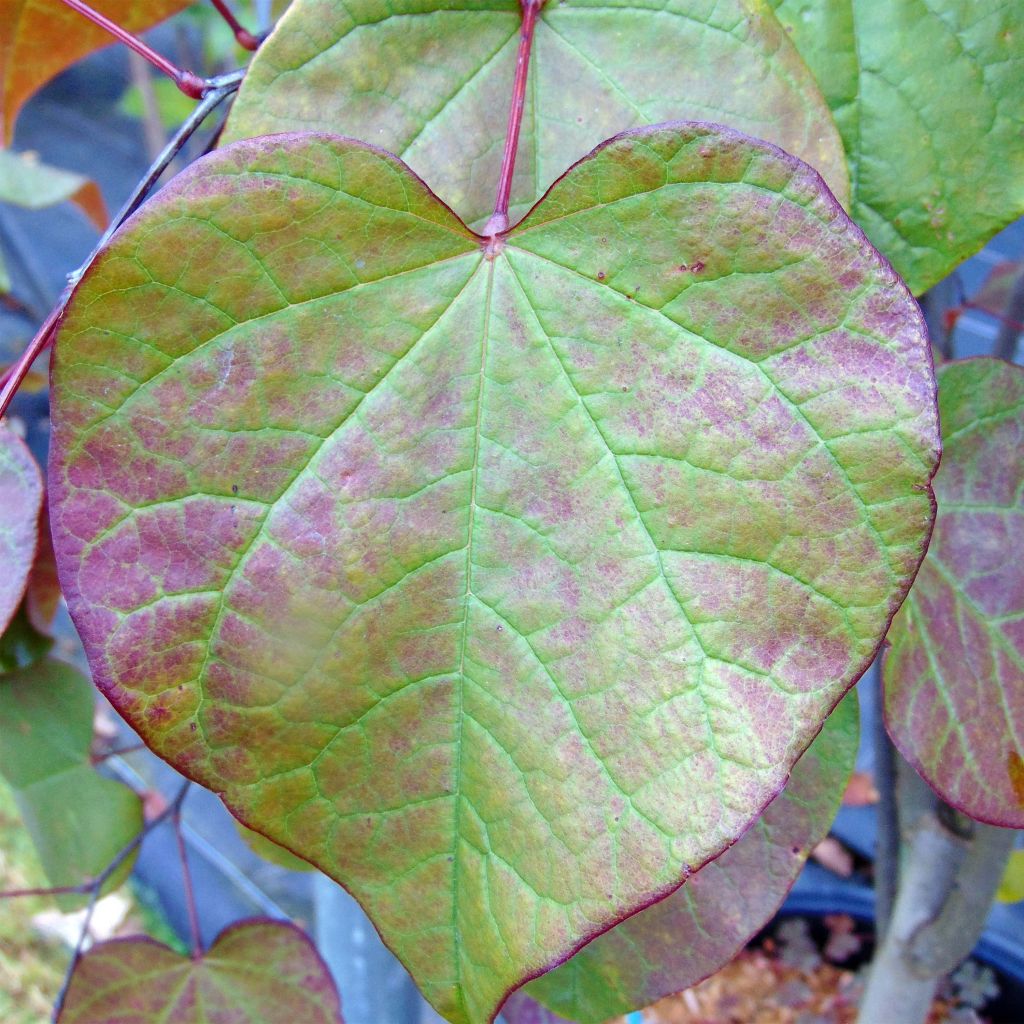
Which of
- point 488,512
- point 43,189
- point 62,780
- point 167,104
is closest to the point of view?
point 488,512

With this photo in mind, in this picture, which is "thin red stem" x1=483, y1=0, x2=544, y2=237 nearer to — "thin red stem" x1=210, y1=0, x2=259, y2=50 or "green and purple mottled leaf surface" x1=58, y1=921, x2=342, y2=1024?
"thin red stem" x1=210, y1=0, x2=259, y2=50

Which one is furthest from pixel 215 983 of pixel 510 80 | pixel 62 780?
pixel 510 80

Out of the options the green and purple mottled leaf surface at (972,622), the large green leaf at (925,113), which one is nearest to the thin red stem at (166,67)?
the large green leaf at (925,113)

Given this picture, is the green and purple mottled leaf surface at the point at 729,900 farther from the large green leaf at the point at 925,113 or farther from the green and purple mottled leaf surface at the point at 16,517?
the green and purple mottled leaf surface at the point at 16,517

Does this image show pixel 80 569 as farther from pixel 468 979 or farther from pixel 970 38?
pixel 970 38

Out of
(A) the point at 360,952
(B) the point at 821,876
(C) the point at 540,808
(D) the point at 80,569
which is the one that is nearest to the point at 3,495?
(D) the point at 80,569

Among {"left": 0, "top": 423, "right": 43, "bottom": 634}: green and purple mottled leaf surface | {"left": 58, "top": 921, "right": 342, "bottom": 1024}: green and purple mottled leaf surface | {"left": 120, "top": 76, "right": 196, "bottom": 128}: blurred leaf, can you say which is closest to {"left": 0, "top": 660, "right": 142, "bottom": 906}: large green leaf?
{"left": 58, "top": 921, "right": 342, "bottom": 1024}: green and purple mottled leaf surface

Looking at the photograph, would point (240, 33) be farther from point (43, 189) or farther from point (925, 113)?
point (43, 189)
